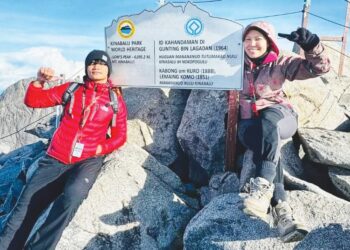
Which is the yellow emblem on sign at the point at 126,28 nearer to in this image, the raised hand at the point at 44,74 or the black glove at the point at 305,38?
the raised hand at the point at 44,74

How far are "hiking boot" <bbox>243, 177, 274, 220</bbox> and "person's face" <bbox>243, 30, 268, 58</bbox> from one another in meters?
2.01

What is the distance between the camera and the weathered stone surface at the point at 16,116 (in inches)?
670

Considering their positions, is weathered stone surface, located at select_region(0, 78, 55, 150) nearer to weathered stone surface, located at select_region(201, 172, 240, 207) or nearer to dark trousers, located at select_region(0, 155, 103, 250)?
dark trousers, located at select_region(0, 155, 103, 250)

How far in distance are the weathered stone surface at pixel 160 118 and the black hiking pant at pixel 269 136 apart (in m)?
2.14

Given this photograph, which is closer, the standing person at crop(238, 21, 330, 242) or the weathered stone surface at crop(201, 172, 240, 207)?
the standing person at crop(238, 21, 330, 242)

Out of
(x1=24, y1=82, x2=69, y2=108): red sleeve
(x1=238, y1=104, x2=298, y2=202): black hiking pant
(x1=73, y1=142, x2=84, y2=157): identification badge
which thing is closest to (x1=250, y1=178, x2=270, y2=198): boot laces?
(x1=238, y1=104, x2=298, y2=202): black hiking pant

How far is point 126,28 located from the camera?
6.99m

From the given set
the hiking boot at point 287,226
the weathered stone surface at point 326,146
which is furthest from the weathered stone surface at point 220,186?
the hiking boot at point 287,226

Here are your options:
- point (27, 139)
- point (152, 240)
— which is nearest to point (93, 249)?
point (152, 240)

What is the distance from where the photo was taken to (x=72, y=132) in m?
5.66

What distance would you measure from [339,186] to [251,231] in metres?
2.17

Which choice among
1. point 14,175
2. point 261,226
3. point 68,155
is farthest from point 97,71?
point 14,175

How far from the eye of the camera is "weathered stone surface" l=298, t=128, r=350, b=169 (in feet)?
19.4

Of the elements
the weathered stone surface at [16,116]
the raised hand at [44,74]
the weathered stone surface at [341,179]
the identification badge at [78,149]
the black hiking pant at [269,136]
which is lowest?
the weathered stone surface at [16,116]
